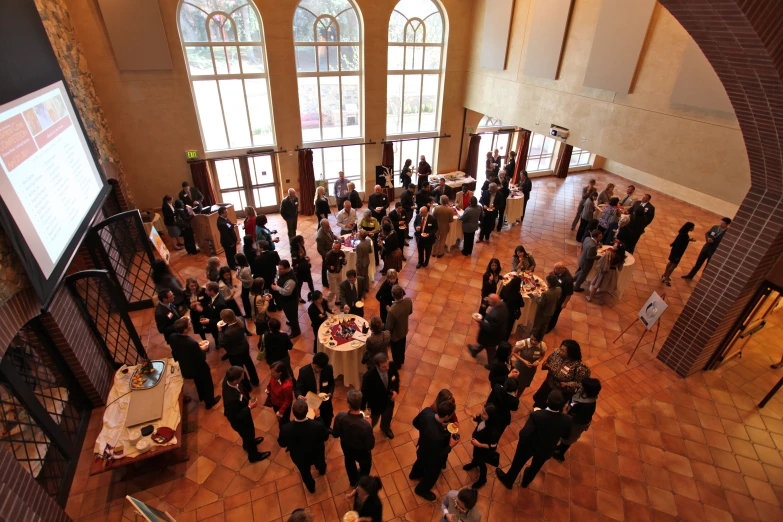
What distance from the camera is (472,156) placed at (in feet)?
46.2

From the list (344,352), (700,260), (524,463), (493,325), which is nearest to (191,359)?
(344,352)

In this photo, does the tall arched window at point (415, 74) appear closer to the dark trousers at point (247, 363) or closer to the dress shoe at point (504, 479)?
the dark trousers at point (247, 363)

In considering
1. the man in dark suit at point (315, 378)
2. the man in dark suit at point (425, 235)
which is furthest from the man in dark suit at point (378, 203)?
the man in dark suit at point (315, 378)

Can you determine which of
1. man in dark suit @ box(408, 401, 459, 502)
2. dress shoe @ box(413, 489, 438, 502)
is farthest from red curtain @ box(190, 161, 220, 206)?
dress shoe @ box(413, 489, 438, 502)

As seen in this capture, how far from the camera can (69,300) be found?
5.37 m

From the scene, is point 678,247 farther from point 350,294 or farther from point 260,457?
point 260,457

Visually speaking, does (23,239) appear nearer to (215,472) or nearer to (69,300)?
(69,300)

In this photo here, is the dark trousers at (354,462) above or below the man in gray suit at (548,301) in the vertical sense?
below

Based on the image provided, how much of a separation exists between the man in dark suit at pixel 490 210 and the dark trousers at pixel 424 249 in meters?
1.88

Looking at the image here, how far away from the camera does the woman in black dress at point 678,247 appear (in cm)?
828

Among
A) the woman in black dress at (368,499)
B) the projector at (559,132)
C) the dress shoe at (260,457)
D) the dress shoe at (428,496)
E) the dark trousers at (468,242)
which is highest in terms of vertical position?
the projector at (559,132)

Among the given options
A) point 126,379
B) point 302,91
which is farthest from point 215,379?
point 302,91

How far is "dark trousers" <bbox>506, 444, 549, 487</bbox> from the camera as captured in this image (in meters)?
4.35

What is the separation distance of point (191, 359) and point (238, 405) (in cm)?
127
